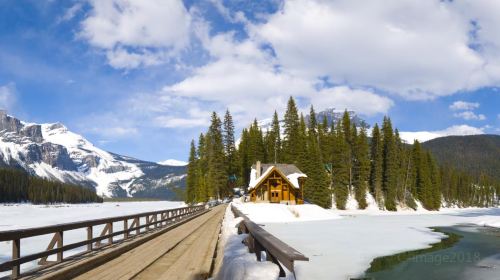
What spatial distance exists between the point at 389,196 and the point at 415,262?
67.8 meters

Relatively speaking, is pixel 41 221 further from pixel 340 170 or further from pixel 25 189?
pixel 25 189

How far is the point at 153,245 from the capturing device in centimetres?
1738

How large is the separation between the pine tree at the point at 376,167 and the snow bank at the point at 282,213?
30157 millimetres

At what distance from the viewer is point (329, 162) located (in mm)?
82875

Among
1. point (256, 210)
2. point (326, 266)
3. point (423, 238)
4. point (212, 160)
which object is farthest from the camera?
point (212, 160)

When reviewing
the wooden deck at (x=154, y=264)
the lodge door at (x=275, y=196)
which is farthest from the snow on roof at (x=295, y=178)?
the wooden deck at (x=154, y=264)

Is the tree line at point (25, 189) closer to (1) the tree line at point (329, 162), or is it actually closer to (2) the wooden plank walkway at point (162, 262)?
(1) the tree line at point (329, 162)

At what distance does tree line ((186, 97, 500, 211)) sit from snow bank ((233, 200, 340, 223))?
16923 mm

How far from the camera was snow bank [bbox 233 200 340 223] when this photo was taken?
48.2 metres

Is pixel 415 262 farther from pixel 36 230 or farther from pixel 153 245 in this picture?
pixel 36 230

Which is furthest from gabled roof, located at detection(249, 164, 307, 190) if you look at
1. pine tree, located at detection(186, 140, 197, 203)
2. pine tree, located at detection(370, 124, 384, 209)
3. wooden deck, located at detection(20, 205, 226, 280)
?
wooden deck, located at detection(20, 205, 226, 280)

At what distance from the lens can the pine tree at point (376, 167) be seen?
83688 mm

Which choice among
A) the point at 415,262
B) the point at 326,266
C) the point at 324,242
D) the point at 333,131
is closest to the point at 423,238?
the point at 324,242

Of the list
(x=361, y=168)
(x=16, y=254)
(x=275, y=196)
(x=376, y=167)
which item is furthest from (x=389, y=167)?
(x=16, y=254)
